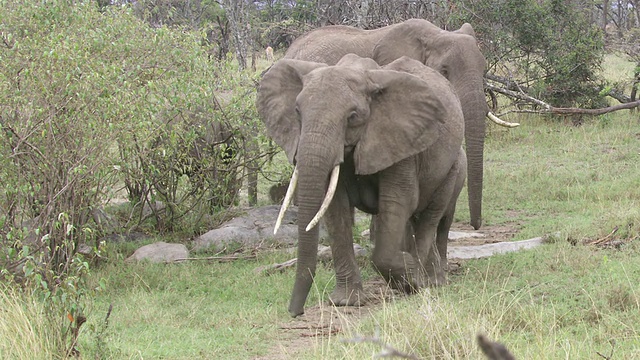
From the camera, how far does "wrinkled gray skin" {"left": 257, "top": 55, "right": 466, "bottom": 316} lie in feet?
19.3

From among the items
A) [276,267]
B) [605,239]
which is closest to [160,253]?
[276,267]

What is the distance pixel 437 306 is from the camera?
4941mm

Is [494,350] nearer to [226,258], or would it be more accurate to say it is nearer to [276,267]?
[276,267]

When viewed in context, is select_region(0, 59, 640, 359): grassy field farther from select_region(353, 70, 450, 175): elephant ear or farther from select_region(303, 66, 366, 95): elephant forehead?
select_region(303, 66, 366, 95): elephant forehead

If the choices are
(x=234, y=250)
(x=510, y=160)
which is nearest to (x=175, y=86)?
(x=234, y=250)

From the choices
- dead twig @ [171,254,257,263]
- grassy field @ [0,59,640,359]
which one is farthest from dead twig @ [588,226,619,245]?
dead twig @ [171,254,257,263]

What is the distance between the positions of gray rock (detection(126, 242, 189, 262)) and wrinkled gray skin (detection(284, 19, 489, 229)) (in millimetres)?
2526

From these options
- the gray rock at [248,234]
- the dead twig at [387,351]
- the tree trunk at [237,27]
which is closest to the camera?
the dead twig at [387,351]

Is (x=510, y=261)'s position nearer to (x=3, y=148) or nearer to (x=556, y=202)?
(x=556, y=202)

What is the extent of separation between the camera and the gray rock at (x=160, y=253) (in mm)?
8180

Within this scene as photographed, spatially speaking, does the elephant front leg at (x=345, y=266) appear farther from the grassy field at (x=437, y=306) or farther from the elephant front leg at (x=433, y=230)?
the elephant front leg at (x=433, y=230)

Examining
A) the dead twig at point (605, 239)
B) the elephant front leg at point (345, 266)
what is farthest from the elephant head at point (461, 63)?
the elephant front leg at point (345, 266)

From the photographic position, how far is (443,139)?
6.98m

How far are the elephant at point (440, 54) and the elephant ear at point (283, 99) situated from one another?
2.85 meters
